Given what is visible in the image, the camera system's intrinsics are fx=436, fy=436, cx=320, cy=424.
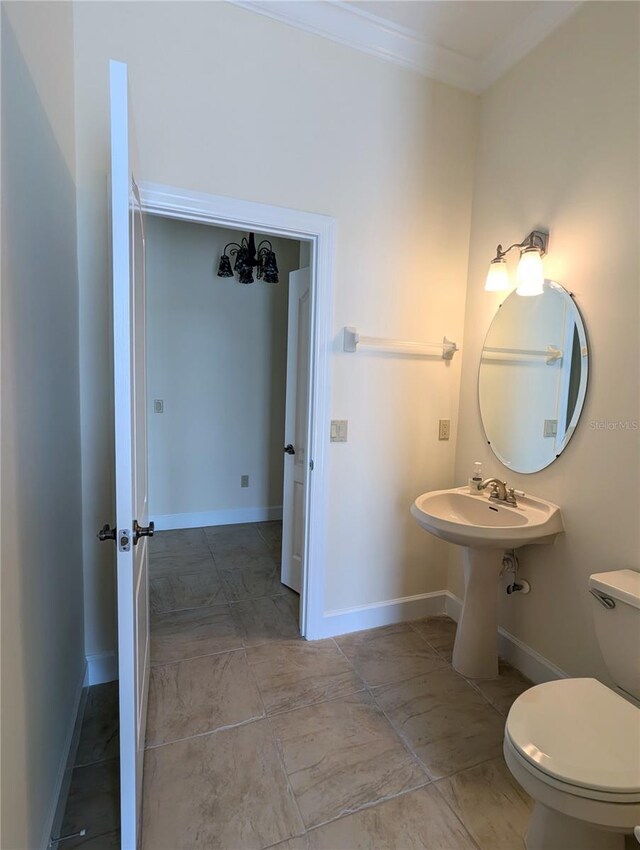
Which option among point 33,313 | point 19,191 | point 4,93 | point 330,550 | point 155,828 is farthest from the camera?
point 330,550

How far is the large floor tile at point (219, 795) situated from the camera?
1.31 meters

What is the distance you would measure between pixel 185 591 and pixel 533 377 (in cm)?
236

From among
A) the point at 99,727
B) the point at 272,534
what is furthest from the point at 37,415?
the point at 272,534

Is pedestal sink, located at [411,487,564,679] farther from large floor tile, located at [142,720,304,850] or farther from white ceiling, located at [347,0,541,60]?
white ceiling, located at [347,0,541,60]

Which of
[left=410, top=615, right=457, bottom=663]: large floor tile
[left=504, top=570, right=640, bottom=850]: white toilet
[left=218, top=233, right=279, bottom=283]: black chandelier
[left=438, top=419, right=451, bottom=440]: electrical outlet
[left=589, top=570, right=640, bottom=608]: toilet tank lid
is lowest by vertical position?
[left=410, top=615, right=457, bottom=663]: large floor tile

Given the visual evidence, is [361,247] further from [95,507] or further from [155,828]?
[155,828]

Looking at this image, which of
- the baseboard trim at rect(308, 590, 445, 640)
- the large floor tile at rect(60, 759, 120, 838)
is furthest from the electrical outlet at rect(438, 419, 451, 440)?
the large floor tile at rect(60, 759, 120, 838)

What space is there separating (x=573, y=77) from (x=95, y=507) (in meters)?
2.68

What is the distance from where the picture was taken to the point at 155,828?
52.2 inches

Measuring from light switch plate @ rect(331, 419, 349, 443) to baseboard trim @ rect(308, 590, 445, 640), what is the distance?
93cm

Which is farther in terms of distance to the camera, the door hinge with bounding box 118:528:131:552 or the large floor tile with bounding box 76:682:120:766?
the large floor tile with bounding box 76:682:120:766

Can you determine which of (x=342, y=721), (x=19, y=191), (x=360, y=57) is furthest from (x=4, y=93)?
(x=342, y=721)

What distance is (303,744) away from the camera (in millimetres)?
1653

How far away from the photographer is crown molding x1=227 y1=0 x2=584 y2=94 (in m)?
1.84
